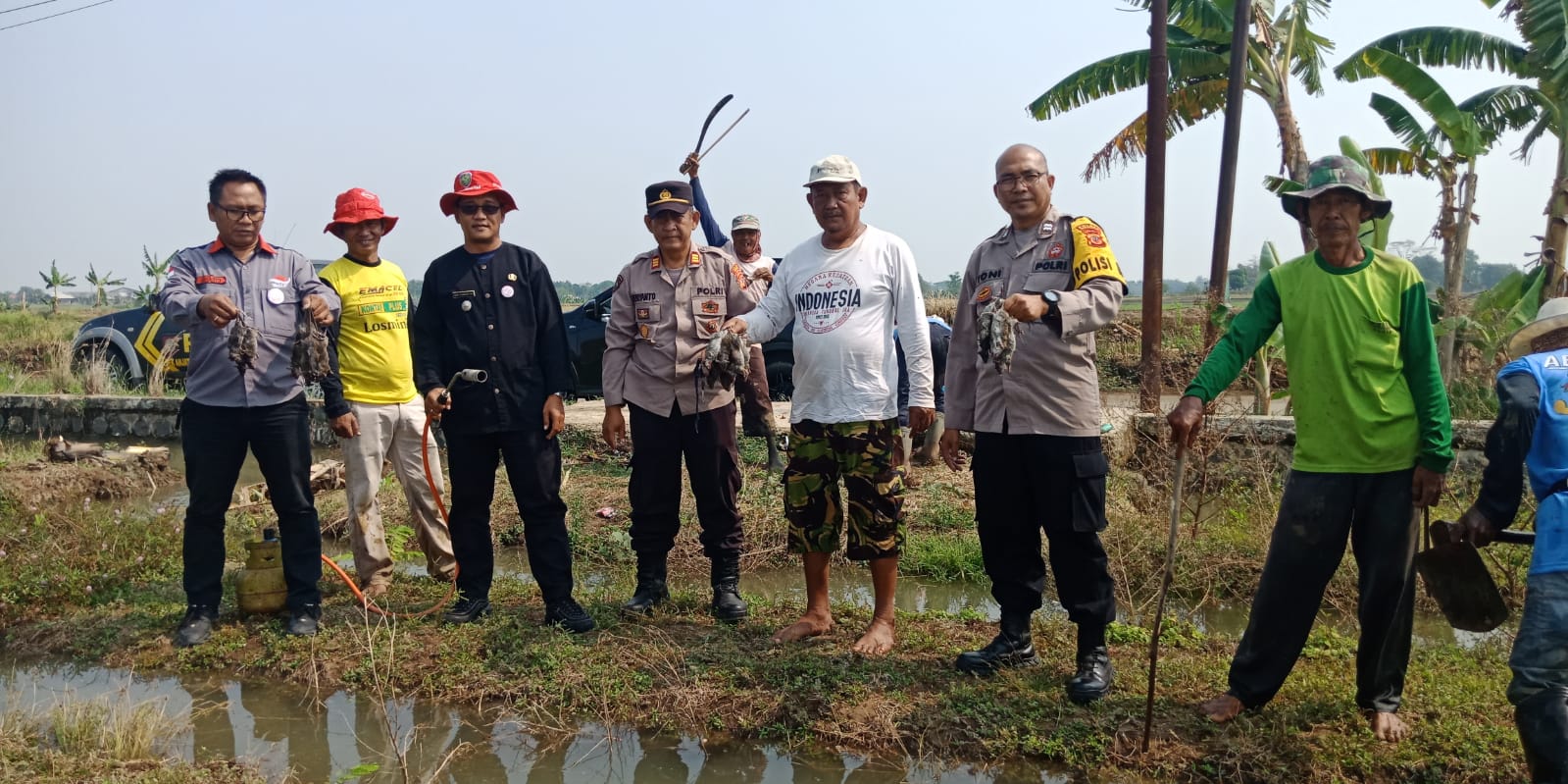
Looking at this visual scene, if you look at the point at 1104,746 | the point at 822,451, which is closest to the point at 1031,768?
the point at 1104,746

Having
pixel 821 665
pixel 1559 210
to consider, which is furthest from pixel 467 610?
pixel 1559 210

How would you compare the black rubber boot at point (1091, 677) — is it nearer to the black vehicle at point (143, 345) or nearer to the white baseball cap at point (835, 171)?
the white baseball cap at point (835, 171)

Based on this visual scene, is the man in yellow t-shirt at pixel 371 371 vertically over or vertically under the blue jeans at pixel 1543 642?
over

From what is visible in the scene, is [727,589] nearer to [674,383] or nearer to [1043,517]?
[674,383]

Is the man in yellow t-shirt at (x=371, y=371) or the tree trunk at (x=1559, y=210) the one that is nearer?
the man in yellow t-shirt at (x=371, y=371)

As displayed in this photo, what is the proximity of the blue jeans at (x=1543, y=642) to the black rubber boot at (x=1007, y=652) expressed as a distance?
167 cm

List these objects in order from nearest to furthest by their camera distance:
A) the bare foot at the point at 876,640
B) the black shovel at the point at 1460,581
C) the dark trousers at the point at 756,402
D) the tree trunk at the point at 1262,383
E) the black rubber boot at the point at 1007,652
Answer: the black shovel at the point at 1460,581, the black rubber boot at the point at 1007,652, the bare foot at the point at 876,640, the dark trousers at the point at 756,402, the tree trunk at the point at 1262,383

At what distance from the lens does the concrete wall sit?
11.8 meters

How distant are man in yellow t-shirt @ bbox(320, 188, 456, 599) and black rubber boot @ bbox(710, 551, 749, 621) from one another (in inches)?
53.8

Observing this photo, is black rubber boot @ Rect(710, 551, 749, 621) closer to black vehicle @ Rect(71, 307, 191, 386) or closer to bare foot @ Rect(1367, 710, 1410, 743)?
bare foot @ Rect(1367, 710, 1410, 743)

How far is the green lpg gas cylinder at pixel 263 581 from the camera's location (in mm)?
4961

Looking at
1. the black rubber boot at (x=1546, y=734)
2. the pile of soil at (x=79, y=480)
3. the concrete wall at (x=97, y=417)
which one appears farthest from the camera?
the concrete wall at (x=97, y=417)

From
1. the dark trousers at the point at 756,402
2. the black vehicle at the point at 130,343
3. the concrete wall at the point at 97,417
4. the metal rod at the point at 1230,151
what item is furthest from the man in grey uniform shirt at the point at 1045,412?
the black vehicle at the point at 130,343

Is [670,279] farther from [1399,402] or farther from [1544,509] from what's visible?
[1544,509]
